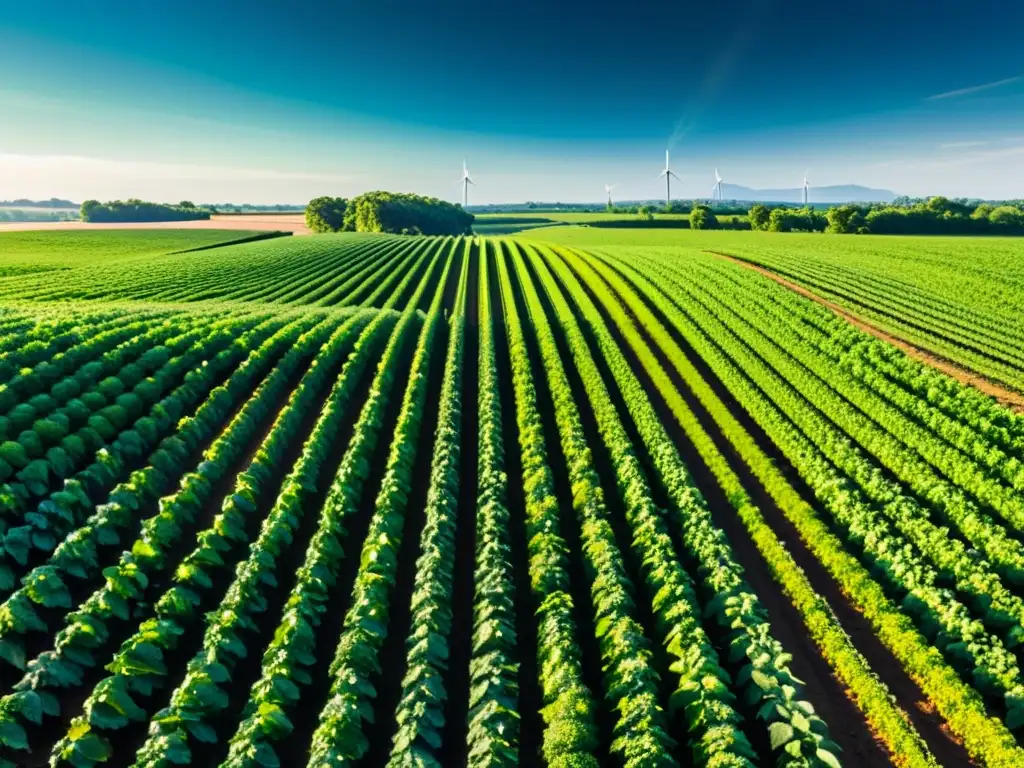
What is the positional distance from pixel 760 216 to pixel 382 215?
92723mm

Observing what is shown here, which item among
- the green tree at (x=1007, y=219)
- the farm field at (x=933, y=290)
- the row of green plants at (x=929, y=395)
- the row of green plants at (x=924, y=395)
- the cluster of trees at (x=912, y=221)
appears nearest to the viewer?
the row of green plants at (x=924, y=395)

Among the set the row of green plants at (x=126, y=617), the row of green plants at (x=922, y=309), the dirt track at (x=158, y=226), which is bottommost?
Result: the row of green plants at (x=126, y=617)

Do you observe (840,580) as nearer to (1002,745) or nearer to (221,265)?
(1002,745)

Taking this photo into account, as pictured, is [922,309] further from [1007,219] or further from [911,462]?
[1007,219]

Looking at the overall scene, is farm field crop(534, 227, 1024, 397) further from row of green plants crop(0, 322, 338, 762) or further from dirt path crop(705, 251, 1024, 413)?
row of green plants crop(0, 322, 338, 762)

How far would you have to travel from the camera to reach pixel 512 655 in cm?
1242

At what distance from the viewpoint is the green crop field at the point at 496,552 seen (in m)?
10.5

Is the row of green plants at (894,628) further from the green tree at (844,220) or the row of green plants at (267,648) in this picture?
the green tree at (844,220)

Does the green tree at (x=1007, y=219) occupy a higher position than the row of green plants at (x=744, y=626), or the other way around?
the green tree at (x=1007, y=219)

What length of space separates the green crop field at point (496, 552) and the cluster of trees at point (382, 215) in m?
123

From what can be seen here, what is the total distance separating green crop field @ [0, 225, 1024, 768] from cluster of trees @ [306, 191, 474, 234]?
12278 centimetres

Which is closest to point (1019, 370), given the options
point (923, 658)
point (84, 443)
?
point (923, 658)

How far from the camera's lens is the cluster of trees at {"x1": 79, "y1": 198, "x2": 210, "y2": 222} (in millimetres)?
164125

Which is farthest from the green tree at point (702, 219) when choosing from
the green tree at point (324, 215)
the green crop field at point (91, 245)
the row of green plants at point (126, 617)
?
the row of green plants at point (126, 617)
